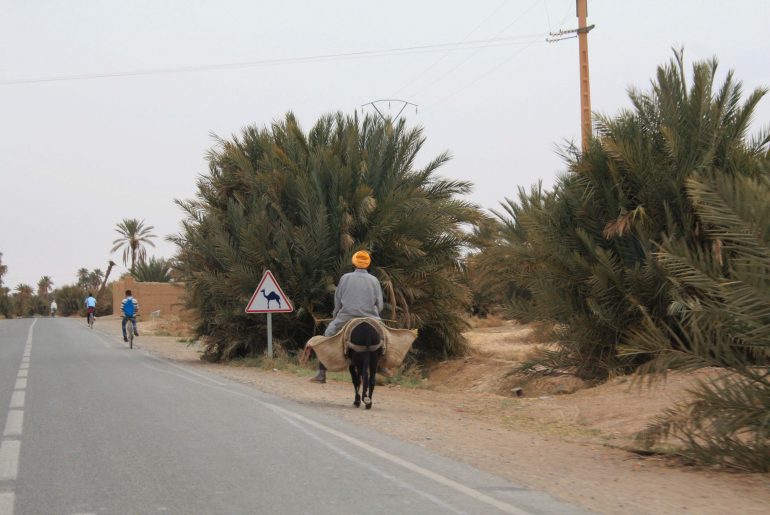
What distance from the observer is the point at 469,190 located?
21.1m

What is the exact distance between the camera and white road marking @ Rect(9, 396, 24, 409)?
36.4 feet

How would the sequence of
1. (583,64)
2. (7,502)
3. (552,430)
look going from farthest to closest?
(583,64)
(552,430)
(7,502)

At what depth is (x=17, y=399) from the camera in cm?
1179

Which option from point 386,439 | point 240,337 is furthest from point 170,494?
point 240,337

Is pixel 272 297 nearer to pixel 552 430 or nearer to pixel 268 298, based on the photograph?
pixel 268 298

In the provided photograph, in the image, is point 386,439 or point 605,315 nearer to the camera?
point 386,439

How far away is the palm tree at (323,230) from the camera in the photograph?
62.7 feet

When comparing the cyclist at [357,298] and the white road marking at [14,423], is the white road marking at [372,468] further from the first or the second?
the white road marking at [14,423]

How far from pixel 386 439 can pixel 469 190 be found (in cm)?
1293

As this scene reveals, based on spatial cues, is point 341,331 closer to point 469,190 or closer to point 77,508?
point 77,508

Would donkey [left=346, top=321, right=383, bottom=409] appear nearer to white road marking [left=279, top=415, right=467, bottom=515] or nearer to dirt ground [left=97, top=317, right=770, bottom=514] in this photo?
dirt ground [left=97, top=317, right=770, bottom=514]

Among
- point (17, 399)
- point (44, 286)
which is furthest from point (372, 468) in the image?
point (44, 286)

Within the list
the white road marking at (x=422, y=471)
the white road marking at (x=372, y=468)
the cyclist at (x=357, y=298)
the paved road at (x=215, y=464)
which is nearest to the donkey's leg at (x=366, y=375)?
the cyclist at (x=357, y=298)

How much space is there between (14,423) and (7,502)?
3.89 m
